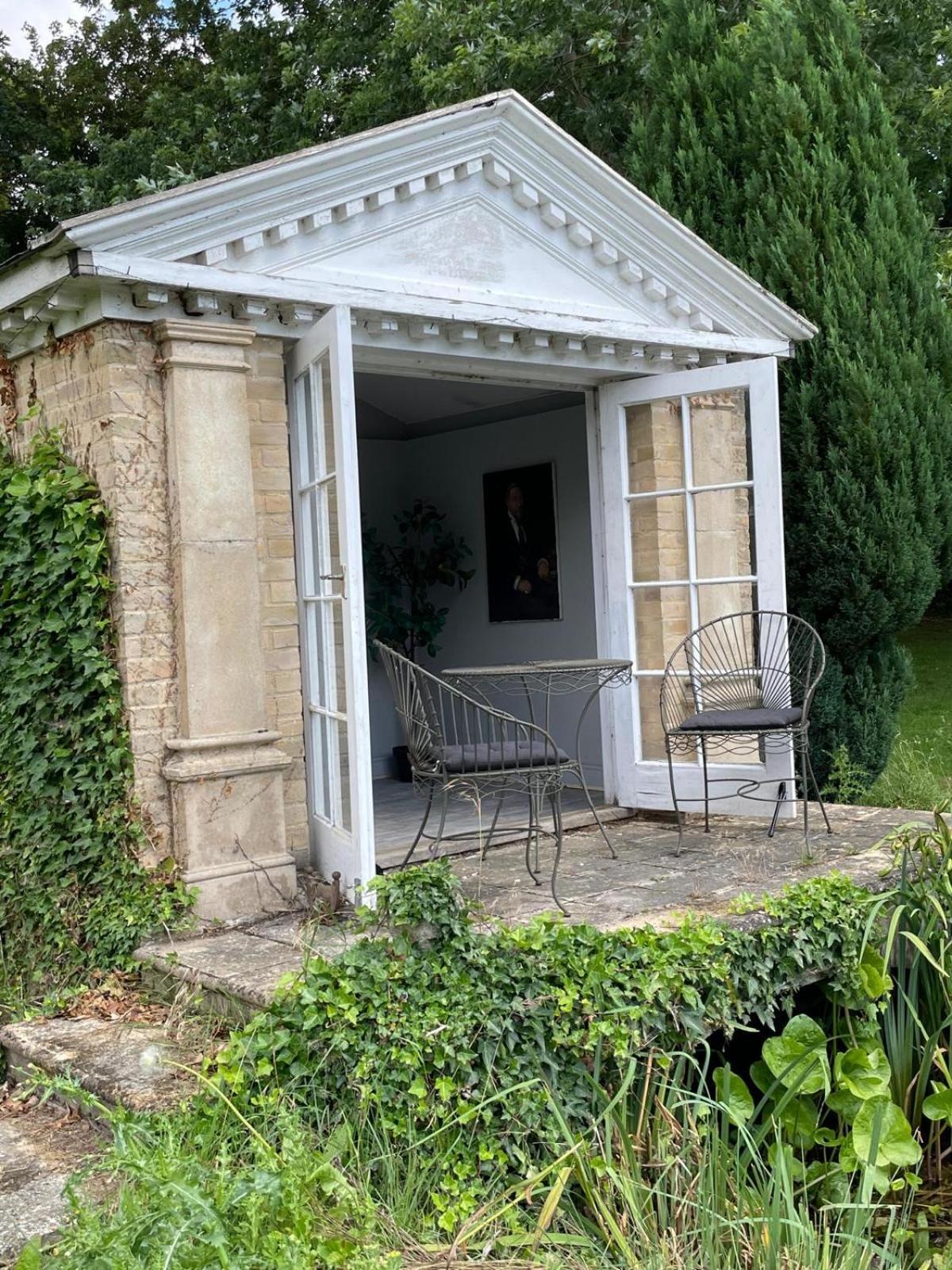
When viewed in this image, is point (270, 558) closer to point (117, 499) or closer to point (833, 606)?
point (117, 499)

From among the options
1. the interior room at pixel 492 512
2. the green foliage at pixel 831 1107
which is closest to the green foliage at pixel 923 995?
the green foliage at pixel 831 1107

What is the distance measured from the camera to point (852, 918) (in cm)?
414

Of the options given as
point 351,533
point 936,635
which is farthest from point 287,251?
point 936,635

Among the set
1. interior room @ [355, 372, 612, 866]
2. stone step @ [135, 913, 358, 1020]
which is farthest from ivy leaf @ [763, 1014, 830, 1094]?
interior room @ [355, 372, 612, 866]

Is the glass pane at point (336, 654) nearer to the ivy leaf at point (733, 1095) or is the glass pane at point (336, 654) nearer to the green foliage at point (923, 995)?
the ivy leaf at point (733, 1095)

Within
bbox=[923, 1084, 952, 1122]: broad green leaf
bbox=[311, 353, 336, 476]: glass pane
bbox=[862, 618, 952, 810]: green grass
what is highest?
bbox=[311, 353, 336, 476]: glass pane

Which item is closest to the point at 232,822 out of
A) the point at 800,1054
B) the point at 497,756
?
the point at 497,756

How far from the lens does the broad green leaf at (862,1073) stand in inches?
147

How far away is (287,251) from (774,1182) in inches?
147

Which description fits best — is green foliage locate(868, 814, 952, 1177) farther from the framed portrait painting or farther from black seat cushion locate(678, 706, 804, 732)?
the framed portrait painting

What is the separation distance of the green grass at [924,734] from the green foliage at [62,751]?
3.55 metres

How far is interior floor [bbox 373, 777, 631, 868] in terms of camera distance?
19.1ft

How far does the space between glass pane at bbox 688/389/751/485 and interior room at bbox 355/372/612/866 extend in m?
1.55

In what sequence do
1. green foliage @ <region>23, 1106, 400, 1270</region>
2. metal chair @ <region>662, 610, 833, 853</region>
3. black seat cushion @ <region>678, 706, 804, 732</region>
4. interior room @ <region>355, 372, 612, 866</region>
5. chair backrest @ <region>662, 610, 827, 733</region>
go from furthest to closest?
1. interior room @ <region>355, 372, 612, 866</region>
2. chair backrest @ <region>662, 610, 827, 733</region>
3. metal chair @ <region>662, 610, 833, 853</region>
4. black seat cushion @ <region>678, 706, 804, 732</region>
5. green foliage @ <region>23, 1106, 400, 1270</region>
